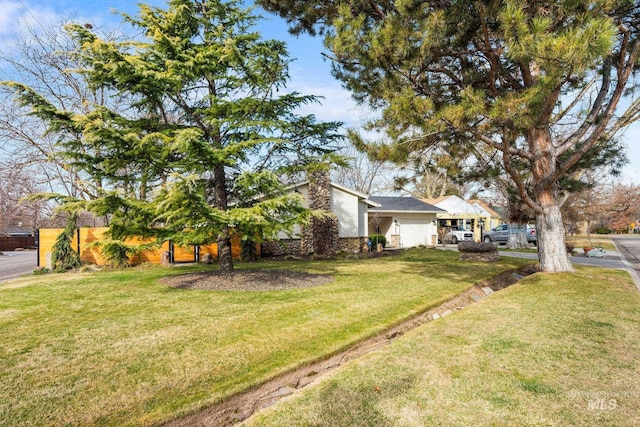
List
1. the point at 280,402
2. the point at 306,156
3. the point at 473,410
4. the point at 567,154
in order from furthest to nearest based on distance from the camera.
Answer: the point at 567,154 < the point at 306,156 < the point at 280,402 < the point at 473,410

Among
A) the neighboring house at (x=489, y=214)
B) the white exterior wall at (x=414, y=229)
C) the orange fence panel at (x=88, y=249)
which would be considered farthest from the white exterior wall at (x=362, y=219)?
→ the neighboring house at (x=489, y=214)

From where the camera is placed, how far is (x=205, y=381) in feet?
11.4

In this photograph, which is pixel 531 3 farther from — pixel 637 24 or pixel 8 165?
pixel 8 165

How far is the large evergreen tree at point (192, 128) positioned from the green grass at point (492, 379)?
4201 mm

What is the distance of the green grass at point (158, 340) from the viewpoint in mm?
3072

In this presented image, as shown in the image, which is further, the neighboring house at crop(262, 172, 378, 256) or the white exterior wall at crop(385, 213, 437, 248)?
the white exterior wall at crop(385, 213, 437, 248)

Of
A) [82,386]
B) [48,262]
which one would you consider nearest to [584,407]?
[82,386]

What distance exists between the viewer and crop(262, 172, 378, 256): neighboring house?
1605 centimetres

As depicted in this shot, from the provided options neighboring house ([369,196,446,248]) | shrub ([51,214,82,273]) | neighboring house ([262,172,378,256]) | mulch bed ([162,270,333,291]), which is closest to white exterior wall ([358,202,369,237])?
neighboring house ([262,172,378,256])

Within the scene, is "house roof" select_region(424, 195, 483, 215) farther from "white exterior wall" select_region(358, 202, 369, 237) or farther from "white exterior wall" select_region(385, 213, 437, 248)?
"white exterior wall" select_region(358, 202, 369, 237)

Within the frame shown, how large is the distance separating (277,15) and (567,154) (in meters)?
10.3

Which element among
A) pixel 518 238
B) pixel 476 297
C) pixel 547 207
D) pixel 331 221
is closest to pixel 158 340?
pixel 476 297

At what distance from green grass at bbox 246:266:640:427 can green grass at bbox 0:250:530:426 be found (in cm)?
82

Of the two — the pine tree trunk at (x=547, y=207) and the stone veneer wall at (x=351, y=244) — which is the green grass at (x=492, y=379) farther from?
the stone veneer wall at (x=351, y=244)
